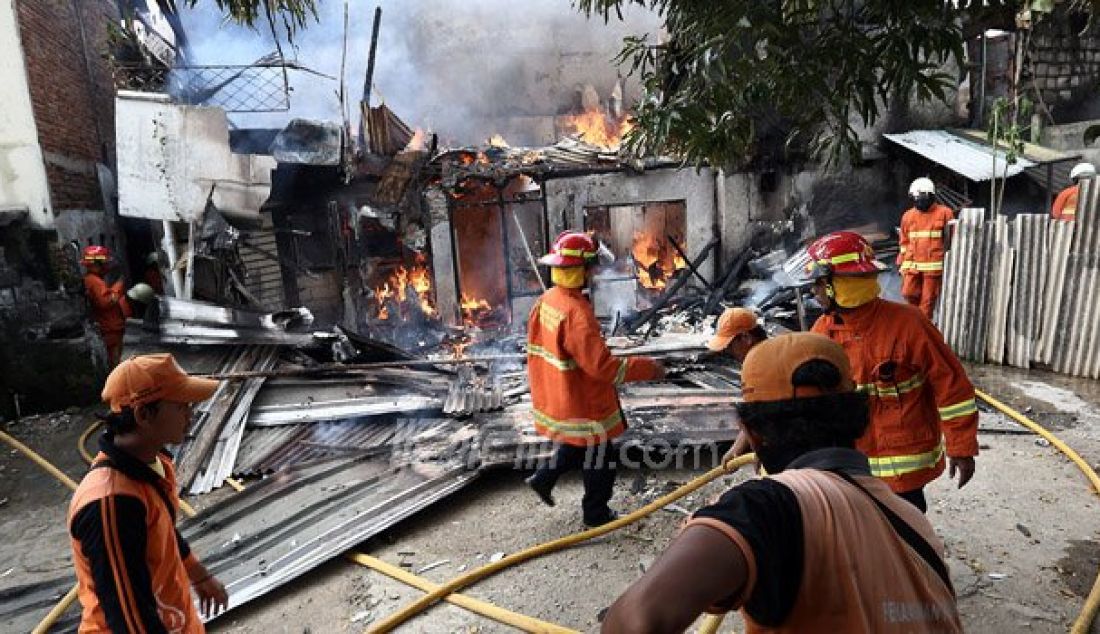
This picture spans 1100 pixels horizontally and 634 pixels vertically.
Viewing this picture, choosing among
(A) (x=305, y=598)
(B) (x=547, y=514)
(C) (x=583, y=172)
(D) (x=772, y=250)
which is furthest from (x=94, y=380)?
(D) (x=772, y=250)

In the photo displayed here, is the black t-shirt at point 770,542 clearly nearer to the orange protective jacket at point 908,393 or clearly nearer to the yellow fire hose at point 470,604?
the orange protective jacket at point 908,393

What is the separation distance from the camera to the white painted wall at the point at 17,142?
8008 mm

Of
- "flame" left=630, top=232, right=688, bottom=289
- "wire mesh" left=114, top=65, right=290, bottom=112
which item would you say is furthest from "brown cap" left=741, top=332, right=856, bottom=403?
"flame" left=630, top=232, right=688, bottom=289

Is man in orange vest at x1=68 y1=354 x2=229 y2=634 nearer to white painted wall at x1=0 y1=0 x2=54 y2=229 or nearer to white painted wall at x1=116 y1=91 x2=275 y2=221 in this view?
white painted wall at x1=116 y1=91 x2=275 y2=221

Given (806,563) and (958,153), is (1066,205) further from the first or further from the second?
(806,563)

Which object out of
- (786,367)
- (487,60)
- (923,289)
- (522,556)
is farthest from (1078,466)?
(487,60)

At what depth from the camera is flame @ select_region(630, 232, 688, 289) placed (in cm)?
1416

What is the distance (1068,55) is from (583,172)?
1021 centimetres

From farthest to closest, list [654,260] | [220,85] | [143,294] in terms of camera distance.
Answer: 1. [654,260]
2. [220,85]
3. [143,294]

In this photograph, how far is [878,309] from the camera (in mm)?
3027

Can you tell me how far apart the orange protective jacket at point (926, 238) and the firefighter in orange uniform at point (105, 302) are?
10239 mm

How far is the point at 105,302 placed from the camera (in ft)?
27.2

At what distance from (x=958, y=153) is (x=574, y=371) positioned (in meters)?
10.3

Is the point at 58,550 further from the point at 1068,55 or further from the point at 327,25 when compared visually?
the point at 327,25
